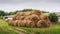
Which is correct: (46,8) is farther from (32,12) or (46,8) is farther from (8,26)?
(8,26)

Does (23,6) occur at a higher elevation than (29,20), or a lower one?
higher

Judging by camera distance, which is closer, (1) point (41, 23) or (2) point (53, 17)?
(1) point (41, 23)

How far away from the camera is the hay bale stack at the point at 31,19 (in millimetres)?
3857

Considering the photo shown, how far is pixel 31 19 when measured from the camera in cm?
386

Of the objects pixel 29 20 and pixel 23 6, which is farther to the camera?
pixel 23 6

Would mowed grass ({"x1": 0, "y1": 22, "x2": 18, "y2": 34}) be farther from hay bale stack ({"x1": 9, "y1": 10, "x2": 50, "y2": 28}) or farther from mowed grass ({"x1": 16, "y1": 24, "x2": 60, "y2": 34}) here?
mowed grass ({"x1": 16, "y1": 24, "x2": 60, "y2": 34})

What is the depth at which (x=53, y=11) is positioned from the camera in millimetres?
4027

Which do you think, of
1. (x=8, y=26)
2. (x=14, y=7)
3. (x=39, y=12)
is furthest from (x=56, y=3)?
(x=8, y=26)

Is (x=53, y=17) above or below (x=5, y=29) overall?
above

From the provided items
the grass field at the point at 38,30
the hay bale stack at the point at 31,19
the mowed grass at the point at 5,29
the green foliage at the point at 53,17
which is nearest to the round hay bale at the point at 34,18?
the hay bale stack at the point at 31,19

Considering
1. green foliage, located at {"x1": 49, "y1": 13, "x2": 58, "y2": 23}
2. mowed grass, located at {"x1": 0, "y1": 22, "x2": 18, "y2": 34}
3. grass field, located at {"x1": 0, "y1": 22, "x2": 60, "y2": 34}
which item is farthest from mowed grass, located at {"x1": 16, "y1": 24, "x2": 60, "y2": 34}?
mowed grass, located at {"x1": 0, "y1": 22, "x2": 18, "y2": 34}

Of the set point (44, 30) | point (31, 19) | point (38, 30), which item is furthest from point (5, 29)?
point (44, 30)

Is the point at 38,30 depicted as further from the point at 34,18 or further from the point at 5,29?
the point at 5,29

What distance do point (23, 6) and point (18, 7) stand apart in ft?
0.41
